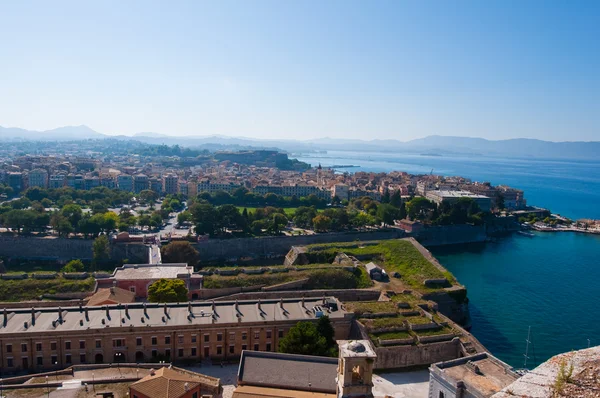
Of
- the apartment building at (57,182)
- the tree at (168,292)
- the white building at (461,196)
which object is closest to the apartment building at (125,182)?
the apartment building at (57,182)

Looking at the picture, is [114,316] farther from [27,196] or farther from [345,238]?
[27,196]

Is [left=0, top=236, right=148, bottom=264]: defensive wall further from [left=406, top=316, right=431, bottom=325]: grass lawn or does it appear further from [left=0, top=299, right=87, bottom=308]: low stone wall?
[left=406, top=316, right=431, bottom=325]: grass lawn

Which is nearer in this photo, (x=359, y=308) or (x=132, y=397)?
(x=132, y=397)

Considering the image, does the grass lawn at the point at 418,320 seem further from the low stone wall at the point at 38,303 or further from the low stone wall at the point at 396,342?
the low stone wall at the point at 38,303

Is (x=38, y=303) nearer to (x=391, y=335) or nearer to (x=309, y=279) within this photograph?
(x=309, y=279)

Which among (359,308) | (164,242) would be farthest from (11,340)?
(164,242)

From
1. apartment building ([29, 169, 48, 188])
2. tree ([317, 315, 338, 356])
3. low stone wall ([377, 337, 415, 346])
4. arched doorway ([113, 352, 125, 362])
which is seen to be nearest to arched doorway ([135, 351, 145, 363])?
arched doorway ([113, 352, 125, 362])

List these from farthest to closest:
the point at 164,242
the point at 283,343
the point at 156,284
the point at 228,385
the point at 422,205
Answer: 1. the point at 422,205
2. the point at 164,242
3. the point at 156,284
4. the point at 283,343
5. the point at 228,385
